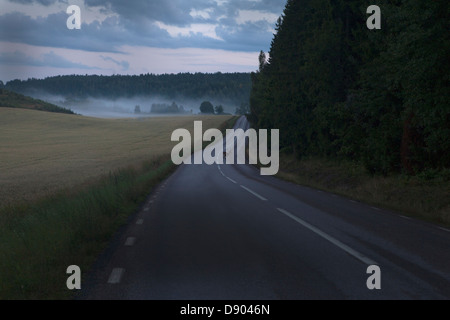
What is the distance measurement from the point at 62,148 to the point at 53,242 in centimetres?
5607

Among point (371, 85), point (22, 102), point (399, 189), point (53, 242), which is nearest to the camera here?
point (53, 242)

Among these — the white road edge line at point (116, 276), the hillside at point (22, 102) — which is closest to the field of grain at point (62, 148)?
the white road edge line at point (116, 276)

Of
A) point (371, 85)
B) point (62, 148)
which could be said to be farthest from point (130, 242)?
point (62, 148)

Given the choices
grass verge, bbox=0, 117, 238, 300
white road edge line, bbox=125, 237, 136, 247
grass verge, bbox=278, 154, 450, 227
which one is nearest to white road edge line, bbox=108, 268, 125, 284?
grass verge, bbox=0, 117, 238, 300

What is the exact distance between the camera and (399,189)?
1847 centimetres

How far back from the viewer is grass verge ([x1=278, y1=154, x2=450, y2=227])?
1448 centimetres

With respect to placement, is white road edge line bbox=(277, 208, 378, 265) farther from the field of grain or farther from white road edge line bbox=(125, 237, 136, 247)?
the field of grain

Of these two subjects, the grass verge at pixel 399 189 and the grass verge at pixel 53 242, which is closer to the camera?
the grass verge at pixel 53 242

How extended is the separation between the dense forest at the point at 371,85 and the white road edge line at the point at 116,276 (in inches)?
394

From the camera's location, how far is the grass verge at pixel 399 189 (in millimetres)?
14484

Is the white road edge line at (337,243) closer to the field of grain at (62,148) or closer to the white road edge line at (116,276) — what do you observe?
the white road edge line at (116,276)

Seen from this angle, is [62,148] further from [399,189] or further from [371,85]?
[399,189]
